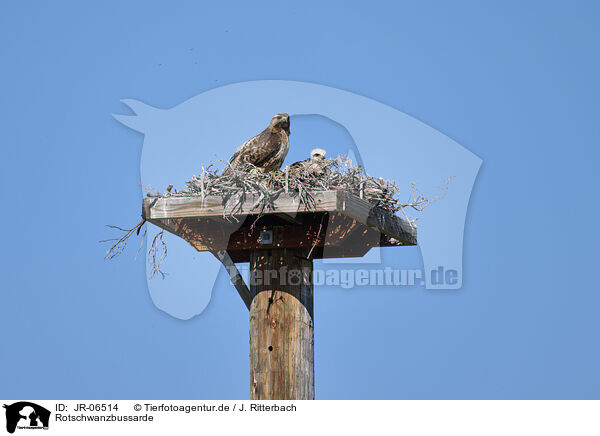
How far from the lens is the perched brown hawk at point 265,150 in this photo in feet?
23.7

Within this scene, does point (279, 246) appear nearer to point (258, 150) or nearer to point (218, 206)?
point (218, 206)

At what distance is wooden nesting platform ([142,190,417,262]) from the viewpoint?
16.7 ft

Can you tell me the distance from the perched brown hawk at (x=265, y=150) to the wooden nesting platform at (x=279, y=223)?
58.2 inches

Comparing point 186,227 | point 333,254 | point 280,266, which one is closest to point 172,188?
point 186,227

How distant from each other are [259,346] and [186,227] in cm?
102

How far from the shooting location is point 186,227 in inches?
222

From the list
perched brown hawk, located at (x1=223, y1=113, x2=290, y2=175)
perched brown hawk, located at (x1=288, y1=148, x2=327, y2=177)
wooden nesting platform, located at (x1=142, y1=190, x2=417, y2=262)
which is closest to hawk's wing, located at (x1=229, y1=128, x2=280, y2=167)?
perched brown hawk, located at (x1=223, y1=113, x2=290, y2=175)

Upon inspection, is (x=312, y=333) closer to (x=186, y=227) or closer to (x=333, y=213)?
(x=333, y=213)

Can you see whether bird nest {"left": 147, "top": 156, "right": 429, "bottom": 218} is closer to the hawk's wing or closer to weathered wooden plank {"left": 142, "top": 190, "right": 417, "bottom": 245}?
weathered wooden plank {"left": 142, "top": 190, "right": 417, "bottom": 245}
